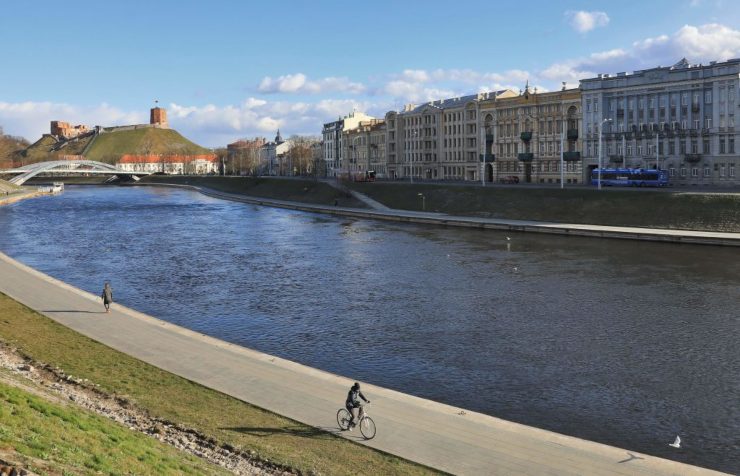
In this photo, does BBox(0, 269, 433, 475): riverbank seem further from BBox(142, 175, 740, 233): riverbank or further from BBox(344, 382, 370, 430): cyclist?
BBox(142, 175, 740, 233): riverbank

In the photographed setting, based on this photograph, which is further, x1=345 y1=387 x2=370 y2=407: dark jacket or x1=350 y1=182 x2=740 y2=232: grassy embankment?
x1=350 y1=182 x2=740 y2=232: grassy embankment

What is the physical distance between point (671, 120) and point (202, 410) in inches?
3737

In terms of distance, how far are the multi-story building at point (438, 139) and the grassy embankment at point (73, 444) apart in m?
120

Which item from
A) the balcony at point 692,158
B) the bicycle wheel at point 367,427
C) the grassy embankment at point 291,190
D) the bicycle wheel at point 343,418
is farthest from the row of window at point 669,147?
the bicycle wheel at point 367,427

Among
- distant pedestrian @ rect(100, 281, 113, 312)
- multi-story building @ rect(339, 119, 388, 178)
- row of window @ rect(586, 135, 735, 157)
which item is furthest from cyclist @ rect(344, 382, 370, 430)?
multi-story building @ rect(339, 119, 388, 178)

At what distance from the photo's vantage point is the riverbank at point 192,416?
60.8 ft

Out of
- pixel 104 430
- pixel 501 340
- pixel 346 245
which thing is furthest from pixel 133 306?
pixel 346 245

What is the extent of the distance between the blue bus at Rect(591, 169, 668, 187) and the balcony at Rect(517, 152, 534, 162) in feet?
70.4

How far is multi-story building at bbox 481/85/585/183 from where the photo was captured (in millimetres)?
116062

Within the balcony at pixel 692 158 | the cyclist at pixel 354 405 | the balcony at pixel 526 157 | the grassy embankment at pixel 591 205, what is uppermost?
the balcony at pixel 526 157

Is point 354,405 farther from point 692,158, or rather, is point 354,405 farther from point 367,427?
point 692,158

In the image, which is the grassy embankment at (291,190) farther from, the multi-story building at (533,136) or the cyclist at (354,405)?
the cyclist at (354,405)

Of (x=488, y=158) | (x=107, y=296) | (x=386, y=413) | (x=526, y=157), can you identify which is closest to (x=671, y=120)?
(x=526, y=157)

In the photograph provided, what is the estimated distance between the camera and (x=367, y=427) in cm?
2047
